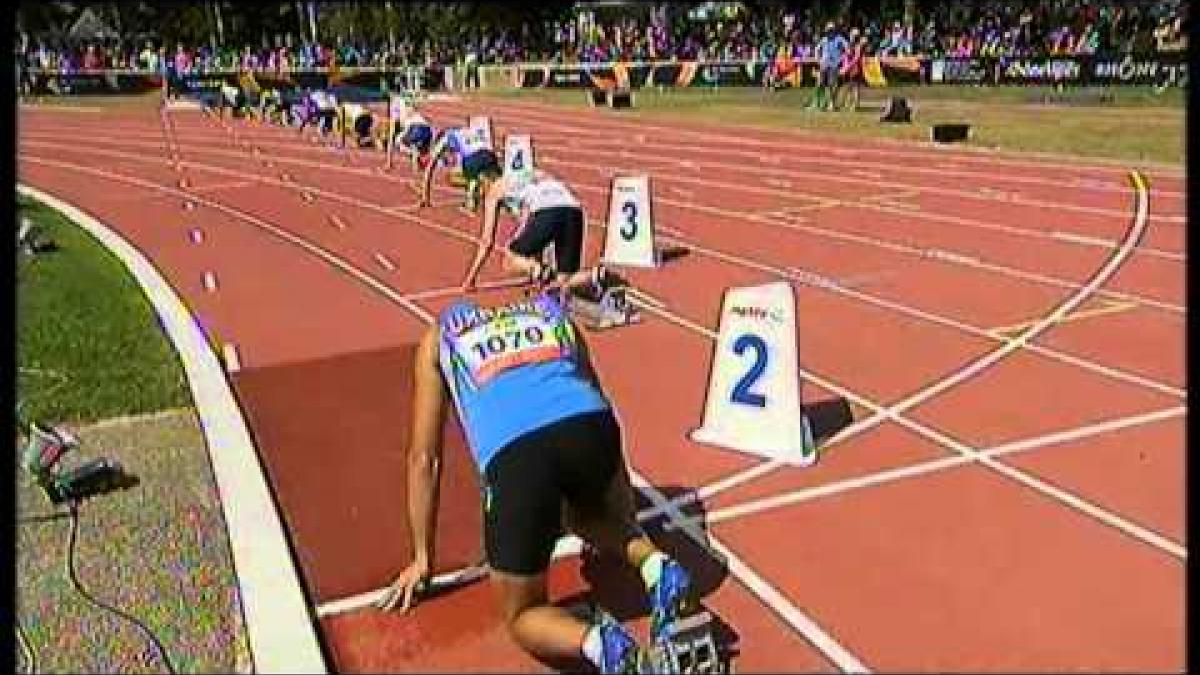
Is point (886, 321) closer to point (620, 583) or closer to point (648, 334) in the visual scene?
point (648, 334)

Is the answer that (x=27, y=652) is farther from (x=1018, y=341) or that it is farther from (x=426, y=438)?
(x=1018, y=341)

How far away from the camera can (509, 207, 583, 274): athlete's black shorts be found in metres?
9.71

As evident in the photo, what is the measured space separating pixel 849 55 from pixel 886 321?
25.0 m

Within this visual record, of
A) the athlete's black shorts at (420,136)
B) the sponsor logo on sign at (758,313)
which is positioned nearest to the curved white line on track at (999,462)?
the sponsor logo on sign at (758,313)

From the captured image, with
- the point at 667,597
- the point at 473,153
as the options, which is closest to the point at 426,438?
the point at 667,597

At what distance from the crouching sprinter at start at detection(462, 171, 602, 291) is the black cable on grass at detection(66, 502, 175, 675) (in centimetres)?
408

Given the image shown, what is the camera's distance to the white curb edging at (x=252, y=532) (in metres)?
4.91

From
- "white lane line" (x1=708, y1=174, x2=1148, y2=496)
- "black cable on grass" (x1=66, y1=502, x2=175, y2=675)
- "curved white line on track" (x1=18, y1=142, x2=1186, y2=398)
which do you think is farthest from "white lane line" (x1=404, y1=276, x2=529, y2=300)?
"black cable on grass" (x1=66, y1=502, x2=175, y2=675)

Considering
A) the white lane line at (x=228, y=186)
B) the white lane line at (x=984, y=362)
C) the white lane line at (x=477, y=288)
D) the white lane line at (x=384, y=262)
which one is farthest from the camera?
the white lane line at (x=228, y=186)

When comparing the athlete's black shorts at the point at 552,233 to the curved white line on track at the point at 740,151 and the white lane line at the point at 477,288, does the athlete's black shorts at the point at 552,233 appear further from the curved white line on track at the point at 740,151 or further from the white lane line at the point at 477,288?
the curved white line on track at the point at 740,151

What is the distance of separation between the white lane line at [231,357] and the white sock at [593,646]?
5487 millimetres

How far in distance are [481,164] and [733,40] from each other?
1422 inches

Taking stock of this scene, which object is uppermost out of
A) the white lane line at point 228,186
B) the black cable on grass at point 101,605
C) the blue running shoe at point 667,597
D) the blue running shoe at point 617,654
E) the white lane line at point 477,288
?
the blue running shoe at point 667,597

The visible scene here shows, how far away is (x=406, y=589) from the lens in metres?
5.14
